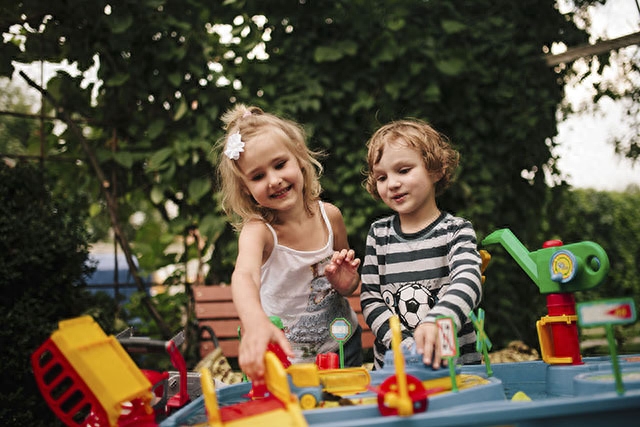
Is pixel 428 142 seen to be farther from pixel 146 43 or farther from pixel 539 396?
pixel 146 43

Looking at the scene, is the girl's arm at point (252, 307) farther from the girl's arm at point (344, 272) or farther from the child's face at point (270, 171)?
the girl's arm at point (344, 272)

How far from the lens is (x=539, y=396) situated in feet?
4.85

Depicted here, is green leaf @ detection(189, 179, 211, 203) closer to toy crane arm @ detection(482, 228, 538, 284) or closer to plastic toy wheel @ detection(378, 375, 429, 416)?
toy crane arm @ detection(482, 228, 538, 284)

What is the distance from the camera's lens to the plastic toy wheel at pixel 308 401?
1138mm

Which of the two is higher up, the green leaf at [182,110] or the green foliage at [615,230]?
the green leaf at [182,110]

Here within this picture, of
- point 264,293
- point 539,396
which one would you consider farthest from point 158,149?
point 539,396

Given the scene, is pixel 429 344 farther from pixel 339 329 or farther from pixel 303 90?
pixel 303 90

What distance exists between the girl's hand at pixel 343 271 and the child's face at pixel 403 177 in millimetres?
252

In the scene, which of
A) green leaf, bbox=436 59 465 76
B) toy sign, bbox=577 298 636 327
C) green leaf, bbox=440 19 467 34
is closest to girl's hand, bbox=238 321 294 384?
toy sign, bbox=577 298 636 327

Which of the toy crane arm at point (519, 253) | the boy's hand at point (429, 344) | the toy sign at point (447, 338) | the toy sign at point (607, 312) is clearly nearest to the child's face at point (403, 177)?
the toy crane arm at point (519, 253)

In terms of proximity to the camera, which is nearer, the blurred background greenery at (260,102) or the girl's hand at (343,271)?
the girl's hand at (343,271)

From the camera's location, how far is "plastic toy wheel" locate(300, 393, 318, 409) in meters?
→ 1.14

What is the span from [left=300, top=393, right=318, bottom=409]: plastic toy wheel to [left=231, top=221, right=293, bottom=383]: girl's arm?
109 millimetres

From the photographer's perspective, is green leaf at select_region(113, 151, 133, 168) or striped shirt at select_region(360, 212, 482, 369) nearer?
striped shirt at select_region(360, 212, 482, 369)
